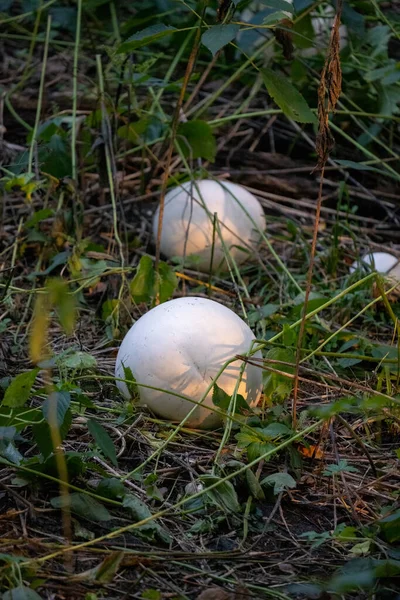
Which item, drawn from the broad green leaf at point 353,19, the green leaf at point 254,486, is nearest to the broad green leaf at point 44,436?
the green leaf at point 254,486

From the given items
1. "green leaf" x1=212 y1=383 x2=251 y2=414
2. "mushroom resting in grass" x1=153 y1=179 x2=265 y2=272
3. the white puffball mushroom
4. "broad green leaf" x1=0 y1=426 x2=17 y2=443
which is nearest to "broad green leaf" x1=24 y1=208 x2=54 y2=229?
"mushroom resting in grass" x1=153 y1=179 x2=265 y2=272

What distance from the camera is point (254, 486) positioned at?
Answer: 7.31 feet

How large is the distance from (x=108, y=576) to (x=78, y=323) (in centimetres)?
159

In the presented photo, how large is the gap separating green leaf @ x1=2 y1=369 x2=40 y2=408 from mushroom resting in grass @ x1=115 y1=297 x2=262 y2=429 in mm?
424

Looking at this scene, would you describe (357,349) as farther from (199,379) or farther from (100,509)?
(100,509)

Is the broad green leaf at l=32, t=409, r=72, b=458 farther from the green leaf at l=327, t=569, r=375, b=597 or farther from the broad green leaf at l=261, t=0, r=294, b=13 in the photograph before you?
the broad green leaf at l=261, t=0, r=294, b=13

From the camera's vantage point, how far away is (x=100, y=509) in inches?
82.0

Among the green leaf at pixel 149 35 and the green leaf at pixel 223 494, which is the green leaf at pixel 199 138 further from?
the green leaf at pixel 223 494

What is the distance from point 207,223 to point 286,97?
121 cm

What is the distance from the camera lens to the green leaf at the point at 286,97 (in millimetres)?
2566

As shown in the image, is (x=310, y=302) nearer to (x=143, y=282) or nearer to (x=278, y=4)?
(x=143, y=282)

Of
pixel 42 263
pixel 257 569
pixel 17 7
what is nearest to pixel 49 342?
pixel 42 263

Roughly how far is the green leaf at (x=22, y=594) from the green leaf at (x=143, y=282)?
5.20 ft

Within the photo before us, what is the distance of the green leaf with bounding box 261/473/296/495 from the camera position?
2219mm
